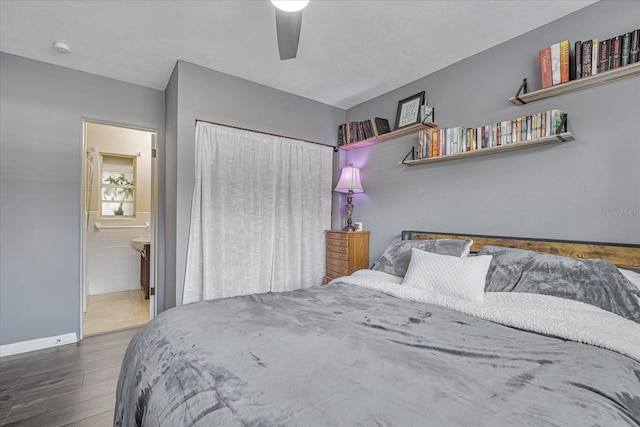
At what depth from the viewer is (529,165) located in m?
2.30

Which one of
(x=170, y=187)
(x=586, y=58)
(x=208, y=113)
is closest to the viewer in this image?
(x=586, y=58)

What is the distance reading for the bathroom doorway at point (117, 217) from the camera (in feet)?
14.0

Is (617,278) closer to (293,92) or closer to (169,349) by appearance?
(169,349)

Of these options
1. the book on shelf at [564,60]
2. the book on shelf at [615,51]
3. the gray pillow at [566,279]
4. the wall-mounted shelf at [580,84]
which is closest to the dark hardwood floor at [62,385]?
the gray pillow at [566,279]

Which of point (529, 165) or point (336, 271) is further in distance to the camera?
point (336, 271)

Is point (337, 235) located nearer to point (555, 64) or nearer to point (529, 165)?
point (529, 165)

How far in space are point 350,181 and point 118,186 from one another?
3791 mm

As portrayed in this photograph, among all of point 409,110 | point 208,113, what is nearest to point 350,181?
point 409,110

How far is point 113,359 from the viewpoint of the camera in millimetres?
2539

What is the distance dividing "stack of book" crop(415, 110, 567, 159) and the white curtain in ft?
4.55

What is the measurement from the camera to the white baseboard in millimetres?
2582

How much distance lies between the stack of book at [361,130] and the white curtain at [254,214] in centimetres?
29

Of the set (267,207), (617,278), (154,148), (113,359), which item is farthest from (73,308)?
(617,278)

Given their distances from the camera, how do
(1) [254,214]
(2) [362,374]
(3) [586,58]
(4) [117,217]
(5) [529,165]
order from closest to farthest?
(2) [362,374]
(3) [586,58]
(5) [529,165]
(1) [254,214]
(4) [117,217]
